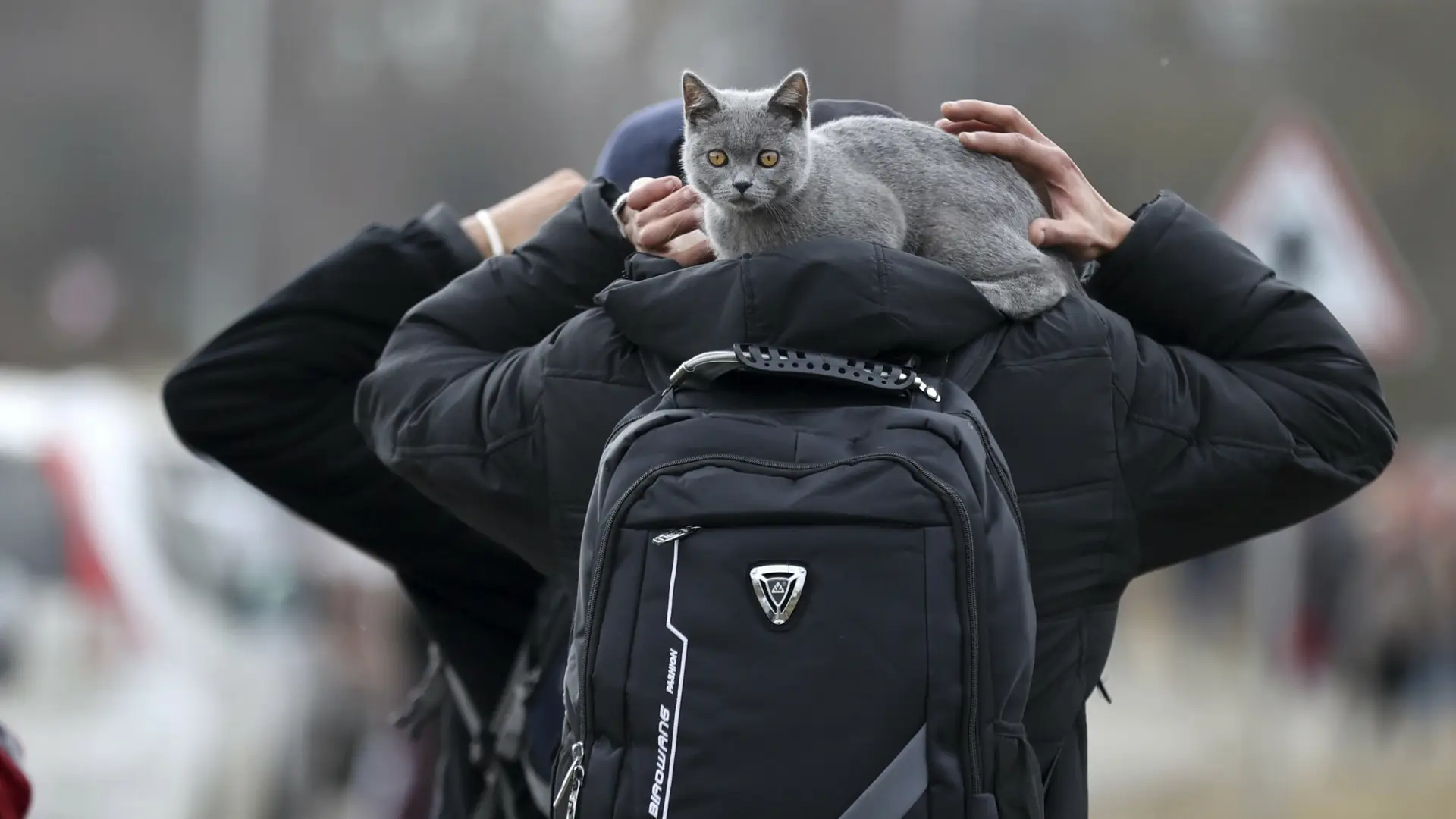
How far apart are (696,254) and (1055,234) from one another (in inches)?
21.2

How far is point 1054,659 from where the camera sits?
2363 mm

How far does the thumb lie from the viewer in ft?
8.79

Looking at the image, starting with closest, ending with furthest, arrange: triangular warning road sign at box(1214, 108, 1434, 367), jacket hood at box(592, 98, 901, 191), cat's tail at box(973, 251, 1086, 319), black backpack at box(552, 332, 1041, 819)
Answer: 1. black backpack at box(552, 332, 1041, 819)
2. cat's tail at box(973, 251, 1086, 319)
3. jacket hood at box(592, 98, 901, 191)
4. triangular warning road sign at box(1214, 108, 1434, 367)

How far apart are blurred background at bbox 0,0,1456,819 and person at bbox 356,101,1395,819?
0.16m

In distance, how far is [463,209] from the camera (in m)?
29.5

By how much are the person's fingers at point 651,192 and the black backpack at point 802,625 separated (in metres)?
0.54

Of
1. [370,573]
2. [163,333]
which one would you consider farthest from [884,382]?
[163,333]

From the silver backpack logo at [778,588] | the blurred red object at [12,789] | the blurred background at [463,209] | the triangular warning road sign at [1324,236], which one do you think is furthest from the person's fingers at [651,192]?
the triangular warning road sign at [1324,236]

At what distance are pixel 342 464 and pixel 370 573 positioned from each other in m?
6.47

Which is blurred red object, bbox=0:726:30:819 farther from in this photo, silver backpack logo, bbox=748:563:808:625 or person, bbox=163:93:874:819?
silver backpack logo, bbox=748:563:808:625

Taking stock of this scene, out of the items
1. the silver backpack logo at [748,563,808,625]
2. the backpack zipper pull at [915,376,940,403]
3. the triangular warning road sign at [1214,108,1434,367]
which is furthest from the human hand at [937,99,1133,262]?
the triangular warning road sign at [1214,108,1434,367]

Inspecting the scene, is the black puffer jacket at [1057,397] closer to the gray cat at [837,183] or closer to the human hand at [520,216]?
the gray cat at [837,183]

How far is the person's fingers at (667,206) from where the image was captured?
8.70 ft

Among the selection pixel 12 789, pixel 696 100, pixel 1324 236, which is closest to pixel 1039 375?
pixel 696 100
